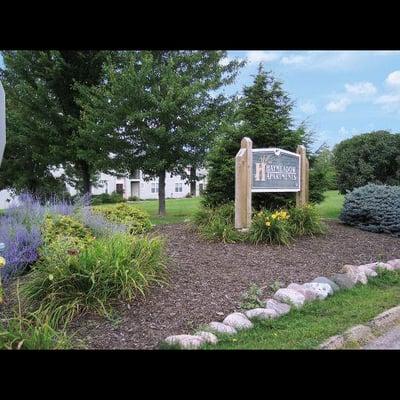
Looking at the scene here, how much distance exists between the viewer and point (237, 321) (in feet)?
13.9

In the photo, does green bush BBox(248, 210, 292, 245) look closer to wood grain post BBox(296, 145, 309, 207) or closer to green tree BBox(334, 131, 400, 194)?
wood grain post BBox(296, 145, 309, 207)

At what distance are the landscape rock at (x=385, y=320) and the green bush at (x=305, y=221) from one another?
3.66 m

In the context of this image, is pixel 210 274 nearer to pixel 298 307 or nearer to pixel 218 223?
pixel 298 307

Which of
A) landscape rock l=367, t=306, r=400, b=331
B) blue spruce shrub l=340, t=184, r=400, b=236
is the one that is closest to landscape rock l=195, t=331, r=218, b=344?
landscape rock l=367, t=306, r=400, b=331

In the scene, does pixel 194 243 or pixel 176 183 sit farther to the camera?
pixel 176 183

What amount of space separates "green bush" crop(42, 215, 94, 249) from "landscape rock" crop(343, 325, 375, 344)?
11.5 ft

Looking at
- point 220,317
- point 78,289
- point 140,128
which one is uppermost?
point 140,128

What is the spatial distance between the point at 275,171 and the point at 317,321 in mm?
4871

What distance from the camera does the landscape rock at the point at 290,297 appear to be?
491cm
